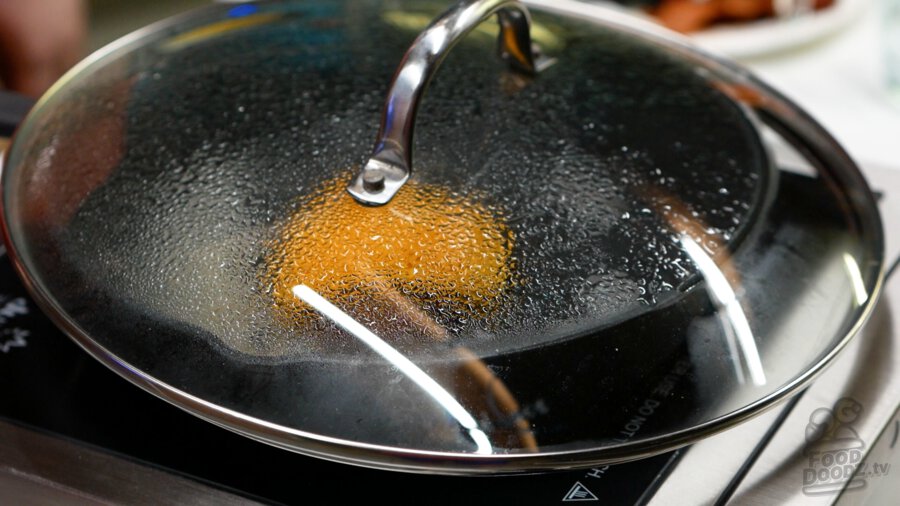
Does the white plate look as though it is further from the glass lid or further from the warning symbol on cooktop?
the warning symbol on cooktop

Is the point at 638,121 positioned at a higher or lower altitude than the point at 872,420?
higher

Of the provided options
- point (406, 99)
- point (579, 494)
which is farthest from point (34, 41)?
point (579, 494)

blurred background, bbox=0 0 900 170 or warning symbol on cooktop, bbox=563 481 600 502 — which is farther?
blurred background, bbox=0 0 900 170

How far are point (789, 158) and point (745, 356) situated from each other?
0.79 feet

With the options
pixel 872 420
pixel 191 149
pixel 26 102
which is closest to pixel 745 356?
pixel 872 420

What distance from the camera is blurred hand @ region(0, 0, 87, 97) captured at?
1.19m

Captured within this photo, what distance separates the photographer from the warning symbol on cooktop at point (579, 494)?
50cm

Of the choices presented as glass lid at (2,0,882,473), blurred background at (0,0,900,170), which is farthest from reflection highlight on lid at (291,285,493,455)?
blurred background at (0,0,900,170)

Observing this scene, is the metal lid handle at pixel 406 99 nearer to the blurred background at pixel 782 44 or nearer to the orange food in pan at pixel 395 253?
the orange food in pan at pixel 395 253

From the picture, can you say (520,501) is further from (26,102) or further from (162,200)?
(26,102)

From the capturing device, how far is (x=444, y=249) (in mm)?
495

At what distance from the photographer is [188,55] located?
2.24 feet

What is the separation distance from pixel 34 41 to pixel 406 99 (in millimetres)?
915

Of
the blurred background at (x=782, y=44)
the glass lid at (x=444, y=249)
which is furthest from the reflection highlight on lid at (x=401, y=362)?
the blurred background at (x=782, y=44)
